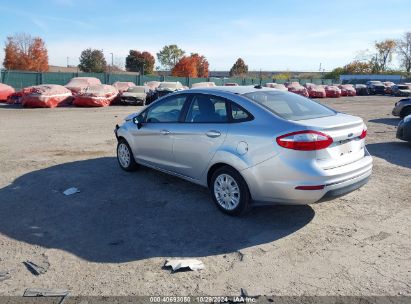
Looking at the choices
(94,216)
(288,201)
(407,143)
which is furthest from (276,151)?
Answer: (407,143)

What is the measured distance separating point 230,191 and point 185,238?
0.90 metres

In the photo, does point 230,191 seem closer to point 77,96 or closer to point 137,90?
point 77,96

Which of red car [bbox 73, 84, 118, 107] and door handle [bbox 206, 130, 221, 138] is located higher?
red car [bbox 73, 84, 118, 107]

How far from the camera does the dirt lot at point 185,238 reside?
11.2 ft

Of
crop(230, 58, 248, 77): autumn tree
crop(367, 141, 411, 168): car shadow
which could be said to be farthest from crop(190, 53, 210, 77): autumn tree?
crop(367, 141, 411, 168): car shadow

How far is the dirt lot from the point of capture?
11.2 ft

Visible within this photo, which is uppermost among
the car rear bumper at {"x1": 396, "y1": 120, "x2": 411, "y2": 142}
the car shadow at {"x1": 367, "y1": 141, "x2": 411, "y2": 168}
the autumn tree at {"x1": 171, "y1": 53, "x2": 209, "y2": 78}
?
the autumn tree at {"x1": 171, "y1": 53, "x2": 209, "y2": 78}

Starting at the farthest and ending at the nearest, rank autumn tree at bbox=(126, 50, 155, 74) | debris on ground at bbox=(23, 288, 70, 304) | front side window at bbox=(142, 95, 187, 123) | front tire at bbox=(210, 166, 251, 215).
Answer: autumn tree at bbox=(126, 50, 155, 74), front side window at bbox=(142, 95, 187, 123), front tire at bbox=(210, 166, 251, 215), debris on ground at bbox=(23, 288, 70, 304)

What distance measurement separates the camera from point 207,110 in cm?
527

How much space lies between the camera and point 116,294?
10.6 feet

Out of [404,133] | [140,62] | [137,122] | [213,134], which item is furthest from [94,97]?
[140,62]

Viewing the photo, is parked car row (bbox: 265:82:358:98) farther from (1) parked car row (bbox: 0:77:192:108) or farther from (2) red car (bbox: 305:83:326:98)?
(1) parked car row (bbox: 0:77:192:108)

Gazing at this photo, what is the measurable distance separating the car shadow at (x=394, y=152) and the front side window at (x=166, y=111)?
5.11m

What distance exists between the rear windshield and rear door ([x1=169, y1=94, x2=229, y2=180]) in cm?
49
